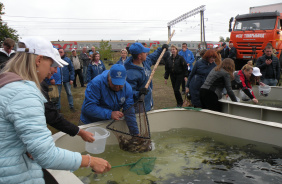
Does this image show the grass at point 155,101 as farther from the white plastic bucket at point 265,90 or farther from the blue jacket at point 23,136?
the blue jacket at point 23,136

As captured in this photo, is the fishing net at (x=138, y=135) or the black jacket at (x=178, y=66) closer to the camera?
the fishing net at (x=138, y=135)

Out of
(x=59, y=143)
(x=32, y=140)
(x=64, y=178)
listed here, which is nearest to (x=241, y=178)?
(x=64, y=178)

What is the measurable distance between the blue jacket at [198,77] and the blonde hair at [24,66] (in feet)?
14.4

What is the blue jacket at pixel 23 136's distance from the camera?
1131 mm

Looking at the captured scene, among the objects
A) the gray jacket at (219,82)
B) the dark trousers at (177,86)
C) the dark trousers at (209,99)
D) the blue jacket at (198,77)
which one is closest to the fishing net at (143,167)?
the dark trousers at (209,99)

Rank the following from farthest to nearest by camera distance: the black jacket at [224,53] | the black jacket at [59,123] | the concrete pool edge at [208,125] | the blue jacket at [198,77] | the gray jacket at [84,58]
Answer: the black jacket at [224,53]
the gray jacket at [84,58]
the blue jacket at [198,77]
the concrete pool edge at [208,125]
the black jacket at [59,123]

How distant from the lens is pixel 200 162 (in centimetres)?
331

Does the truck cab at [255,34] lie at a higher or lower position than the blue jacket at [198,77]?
higher

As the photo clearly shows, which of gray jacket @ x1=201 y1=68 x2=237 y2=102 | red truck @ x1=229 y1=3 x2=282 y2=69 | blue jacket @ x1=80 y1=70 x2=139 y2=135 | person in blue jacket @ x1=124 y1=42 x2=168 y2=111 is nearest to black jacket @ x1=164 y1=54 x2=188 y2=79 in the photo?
gray jacket @ x1=201 y1=68 x2=237 y2=102

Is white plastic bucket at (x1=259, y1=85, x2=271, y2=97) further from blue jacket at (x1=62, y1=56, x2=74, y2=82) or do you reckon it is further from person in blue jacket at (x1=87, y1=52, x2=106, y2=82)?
blue jacket at (x1=62, y1=56, x2=74, y2=82)

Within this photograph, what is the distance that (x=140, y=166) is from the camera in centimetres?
300

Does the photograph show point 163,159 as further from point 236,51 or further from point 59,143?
point 236,51

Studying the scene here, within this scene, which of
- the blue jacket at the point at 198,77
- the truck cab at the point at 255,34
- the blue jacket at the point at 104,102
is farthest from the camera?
the truck cab at the point at 255,34

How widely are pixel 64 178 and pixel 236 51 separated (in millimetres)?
12426
